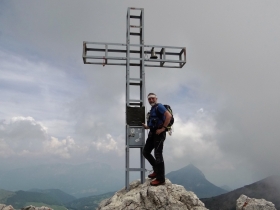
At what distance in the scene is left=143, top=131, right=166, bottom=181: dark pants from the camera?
11.3 metres

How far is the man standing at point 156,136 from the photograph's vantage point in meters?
11.2

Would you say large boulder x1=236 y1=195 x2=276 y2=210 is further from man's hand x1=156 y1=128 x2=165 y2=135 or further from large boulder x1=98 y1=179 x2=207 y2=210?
man's hand x1=156 y1=128 x2=165 y2=135

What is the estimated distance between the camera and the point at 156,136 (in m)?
11.6

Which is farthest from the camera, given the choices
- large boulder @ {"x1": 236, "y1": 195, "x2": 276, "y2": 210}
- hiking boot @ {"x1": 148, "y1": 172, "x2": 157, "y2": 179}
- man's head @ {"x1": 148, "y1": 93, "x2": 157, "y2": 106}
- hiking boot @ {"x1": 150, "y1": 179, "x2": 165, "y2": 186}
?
large boulder @ {"x1": 236, "y1": 195, "x2": 276, "y2": 210}

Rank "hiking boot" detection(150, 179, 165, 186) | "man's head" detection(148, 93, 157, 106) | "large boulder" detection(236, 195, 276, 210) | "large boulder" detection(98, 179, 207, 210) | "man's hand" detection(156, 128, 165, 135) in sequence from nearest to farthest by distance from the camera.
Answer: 1. "large boulder" detection(98, 179, 207, 210)
2. "hiking boot" detection(150, 179, 165, 186)
3. "man's hand" detection(156, 128, 165, 135)
4. "man's head" detection(148, 93, 157, 106)
5. "large boulder" detection(236, 195, 276, 210)

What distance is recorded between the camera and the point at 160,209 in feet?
33.8

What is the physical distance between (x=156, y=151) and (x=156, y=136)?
2.14 ft

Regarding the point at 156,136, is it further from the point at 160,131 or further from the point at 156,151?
the point at 156,151

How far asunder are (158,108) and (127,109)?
2285 mm

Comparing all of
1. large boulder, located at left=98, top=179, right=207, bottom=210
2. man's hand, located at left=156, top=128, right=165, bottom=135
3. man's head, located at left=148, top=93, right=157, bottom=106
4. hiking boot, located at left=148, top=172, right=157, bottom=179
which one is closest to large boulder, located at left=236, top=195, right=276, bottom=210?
large boulder, located at left=98, top=179, right=207, bottom=210

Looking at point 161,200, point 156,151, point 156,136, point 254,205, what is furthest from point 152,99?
point 254,205

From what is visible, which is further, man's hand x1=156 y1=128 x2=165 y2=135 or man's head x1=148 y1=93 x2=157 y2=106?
man's head x1=148 y1=93 x2=157 y2=106

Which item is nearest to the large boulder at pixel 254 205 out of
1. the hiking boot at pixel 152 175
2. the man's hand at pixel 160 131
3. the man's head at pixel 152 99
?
the hiking boot at pixel 152 175

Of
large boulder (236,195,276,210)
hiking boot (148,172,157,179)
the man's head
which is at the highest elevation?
the man's head
